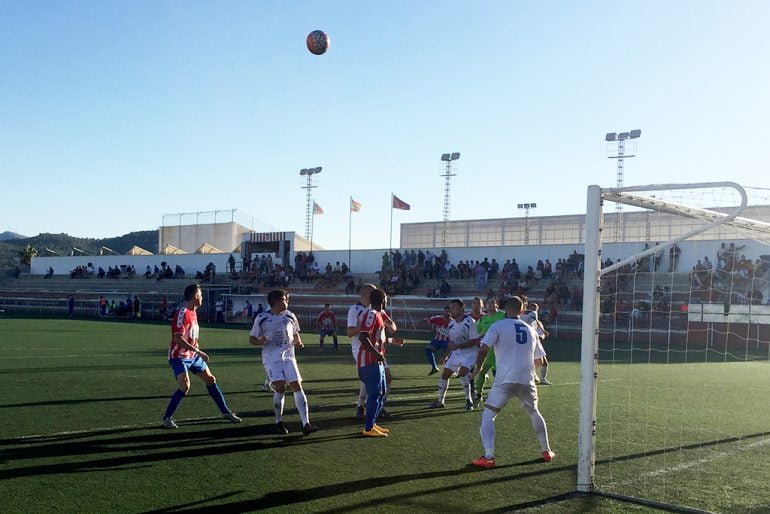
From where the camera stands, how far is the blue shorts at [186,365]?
947 cm

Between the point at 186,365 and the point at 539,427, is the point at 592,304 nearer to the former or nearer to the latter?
the point at 539,427

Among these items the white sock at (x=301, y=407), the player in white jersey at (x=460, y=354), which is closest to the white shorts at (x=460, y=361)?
the player in white jersey at (x=460, y=354)

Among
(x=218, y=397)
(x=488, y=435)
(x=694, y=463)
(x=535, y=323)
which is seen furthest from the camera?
(x=535, y=323)

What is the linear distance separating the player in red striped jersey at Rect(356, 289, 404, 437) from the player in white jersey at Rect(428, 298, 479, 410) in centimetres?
238

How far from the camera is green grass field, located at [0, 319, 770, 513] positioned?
6.27 m

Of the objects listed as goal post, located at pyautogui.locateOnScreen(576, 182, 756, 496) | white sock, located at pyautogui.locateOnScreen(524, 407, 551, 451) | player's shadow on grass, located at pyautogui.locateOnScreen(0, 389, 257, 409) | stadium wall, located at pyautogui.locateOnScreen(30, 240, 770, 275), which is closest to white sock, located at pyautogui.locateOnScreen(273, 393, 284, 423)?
white sock, located at pyautogui.locateOnScreen(524, 407, 551, 451)

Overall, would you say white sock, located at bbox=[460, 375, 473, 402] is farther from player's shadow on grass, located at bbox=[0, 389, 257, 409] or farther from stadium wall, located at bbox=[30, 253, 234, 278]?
stadium wall, located at bbox=[30, 253, 234, 278]

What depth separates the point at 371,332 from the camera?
9367mm

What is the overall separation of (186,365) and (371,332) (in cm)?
259

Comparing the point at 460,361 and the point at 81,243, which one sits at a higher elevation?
the point at 81,243

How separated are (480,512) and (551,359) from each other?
1605 centimetres

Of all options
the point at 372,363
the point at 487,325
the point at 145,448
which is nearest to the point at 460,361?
the point at 487,325

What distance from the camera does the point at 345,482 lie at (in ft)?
22.2

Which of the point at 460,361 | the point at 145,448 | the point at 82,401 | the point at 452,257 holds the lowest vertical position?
the point at 82,401
